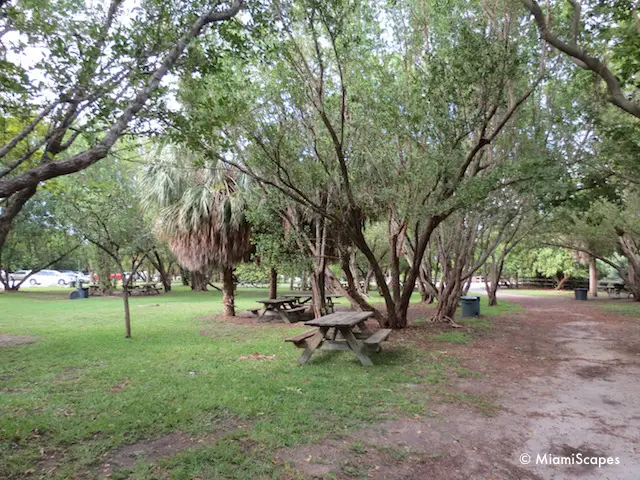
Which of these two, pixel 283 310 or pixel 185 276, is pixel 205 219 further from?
pixel 185 276

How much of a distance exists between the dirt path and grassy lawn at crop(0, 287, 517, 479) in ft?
1.18

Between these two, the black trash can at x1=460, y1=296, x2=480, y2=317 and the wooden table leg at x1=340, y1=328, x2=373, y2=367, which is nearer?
the wooden table leg at x1=340, y1=328, x2=373, y2=367

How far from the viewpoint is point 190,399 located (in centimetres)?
488

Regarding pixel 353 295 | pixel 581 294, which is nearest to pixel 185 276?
pixel 581 294

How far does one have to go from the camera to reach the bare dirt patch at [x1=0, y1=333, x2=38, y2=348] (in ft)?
28.7

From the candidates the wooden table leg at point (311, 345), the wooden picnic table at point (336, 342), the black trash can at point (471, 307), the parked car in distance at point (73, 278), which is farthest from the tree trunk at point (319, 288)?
the parked car in distance at point (73, 278)

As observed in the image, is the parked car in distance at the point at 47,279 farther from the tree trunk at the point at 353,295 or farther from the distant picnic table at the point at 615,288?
the distant picnic table at the point at 615,288

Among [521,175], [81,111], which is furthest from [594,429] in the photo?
[81,111]

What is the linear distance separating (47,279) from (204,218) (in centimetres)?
4275

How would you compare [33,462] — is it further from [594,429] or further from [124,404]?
[594,429]

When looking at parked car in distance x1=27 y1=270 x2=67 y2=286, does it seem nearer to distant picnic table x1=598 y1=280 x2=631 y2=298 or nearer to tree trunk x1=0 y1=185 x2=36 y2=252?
tree trunk x1=0 y1=185 x2=36 y2=252

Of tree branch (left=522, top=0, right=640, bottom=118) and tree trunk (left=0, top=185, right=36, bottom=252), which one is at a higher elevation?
tree branch (left=522, top=0, right=640, bottom=118)

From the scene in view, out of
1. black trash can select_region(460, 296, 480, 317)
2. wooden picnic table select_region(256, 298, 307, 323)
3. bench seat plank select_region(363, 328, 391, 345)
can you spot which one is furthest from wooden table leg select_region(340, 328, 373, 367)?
black trash can select_region(460, 296, 480, 317)

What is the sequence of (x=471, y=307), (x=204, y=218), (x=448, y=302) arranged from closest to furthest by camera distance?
(x=204, y=218) < (x=448, y=302) < (x=471, y=307)
